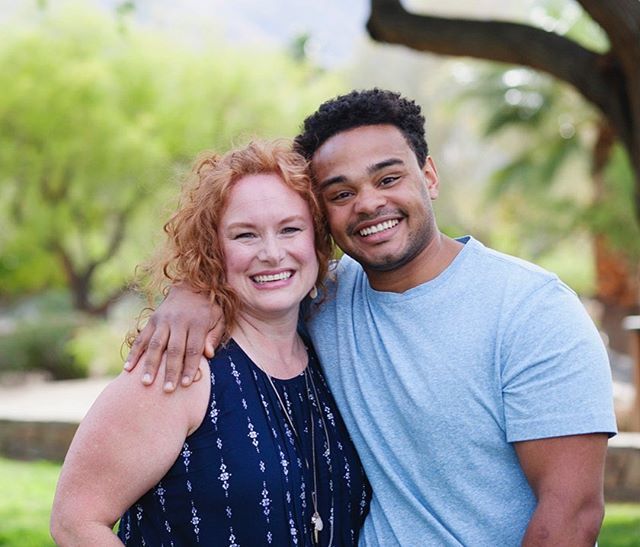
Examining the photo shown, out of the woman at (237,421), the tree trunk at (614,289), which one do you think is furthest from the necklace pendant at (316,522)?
the tree trunk at (614,289)

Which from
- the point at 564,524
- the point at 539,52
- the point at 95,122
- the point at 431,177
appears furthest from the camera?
the point at 95,122

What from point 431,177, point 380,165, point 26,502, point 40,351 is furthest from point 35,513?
point 40,351

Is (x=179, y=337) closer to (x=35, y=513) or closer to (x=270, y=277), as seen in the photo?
(x=270, y=277)

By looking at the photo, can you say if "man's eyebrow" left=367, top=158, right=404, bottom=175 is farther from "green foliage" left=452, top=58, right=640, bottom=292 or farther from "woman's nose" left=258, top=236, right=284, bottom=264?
"green foliage" left=452, top=58, right=640, bottom=292

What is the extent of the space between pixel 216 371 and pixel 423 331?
58cm

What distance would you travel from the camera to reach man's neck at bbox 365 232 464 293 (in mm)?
2918

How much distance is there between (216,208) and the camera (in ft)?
9.43

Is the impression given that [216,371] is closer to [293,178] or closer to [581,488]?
[293,178]

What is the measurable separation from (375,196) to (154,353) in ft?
2.56

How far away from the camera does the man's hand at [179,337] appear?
2637 mm

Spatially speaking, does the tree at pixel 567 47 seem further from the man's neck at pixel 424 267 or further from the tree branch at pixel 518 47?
the man's neck at pixel 424 267

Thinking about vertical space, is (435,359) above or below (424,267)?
below

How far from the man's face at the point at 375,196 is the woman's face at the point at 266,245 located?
0.13 metres

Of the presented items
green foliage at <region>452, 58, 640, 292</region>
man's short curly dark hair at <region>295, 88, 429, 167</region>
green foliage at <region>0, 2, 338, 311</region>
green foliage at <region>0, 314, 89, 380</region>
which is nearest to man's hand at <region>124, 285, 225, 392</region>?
man's short curly dark hair at <region>295, 88, 429, 167</region>
